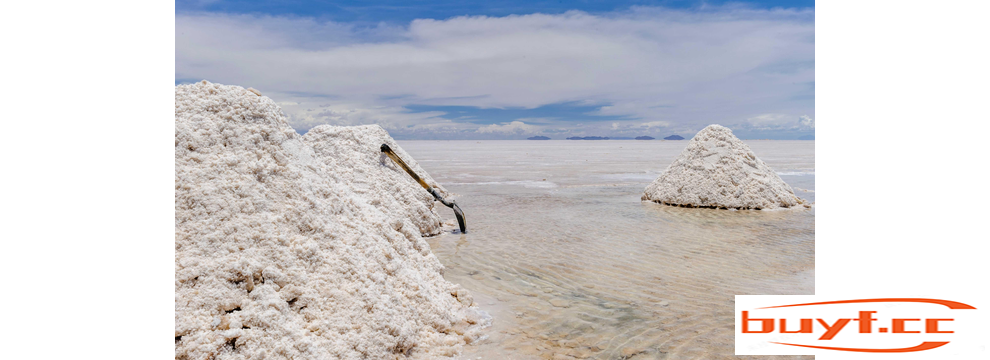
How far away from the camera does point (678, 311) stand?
3977 mm

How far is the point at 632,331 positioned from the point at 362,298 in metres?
1.89

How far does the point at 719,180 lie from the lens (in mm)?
9789

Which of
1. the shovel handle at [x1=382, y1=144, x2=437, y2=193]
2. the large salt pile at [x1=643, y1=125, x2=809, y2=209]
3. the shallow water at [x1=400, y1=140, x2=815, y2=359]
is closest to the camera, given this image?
the shallow water at [x1=400, y1=140, x2=815, y2=359]

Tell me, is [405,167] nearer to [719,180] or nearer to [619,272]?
[619,272]

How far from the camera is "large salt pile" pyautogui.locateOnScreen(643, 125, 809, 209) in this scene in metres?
9.53

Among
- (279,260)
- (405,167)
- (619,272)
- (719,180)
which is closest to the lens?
(279,260)

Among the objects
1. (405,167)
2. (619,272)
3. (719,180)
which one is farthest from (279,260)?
(719,180)

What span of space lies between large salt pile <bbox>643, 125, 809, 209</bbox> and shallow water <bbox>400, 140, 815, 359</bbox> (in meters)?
0.38

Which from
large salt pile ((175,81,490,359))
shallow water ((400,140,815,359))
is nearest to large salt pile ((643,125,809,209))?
shallow water ((400,140,815,359))

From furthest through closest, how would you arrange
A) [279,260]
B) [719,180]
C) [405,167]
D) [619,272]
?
[719,180] < [405,167] < [619,272] < [279,260]

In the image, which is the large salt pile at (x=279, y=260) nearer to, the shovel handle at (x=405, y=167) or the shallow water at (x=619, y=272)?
the shallow water at (x=619, y=272)

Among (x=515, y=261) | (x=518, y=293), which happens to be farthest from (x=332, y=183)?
(x=515, y=261)

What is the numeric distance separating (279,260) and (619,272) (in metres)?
3.36

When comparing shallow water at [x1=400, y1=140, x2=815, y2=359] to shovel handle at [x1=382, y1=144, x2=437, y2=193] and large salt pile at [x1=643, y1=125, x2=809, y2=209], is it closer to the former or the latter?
large salt pile at [x1=643, y1=125, x2=809, y2=209]
